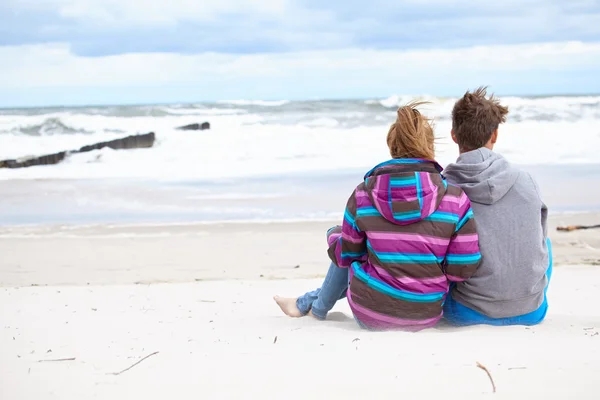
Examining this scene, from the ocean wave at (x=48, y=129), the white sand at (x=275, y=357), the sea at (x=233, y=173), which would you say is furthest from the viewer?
the ocean wave at (x=48, y=129)

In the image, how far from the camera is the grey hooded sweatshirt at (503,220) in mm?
2994

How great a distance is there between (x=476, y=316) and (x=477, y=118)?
0.91 m

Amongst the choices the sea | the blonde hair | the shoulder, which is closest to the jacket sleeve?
the blonde hair

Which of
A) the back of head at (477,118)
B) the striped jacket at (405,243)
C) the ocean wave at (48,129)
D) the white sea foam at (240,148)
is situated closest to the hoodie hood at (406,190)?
the striped jacket at (405,243)

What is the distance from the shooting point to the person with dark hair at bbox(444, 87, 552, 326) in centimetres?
300

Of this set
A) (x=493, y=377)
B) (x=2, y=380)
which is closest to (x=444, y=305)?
(x=493, y=377)

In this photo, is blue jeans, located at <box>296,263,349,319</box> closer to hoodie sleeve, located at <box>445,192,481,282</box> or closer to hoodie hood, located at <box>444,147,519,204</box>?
hoodie sleeve, located at <box>445,192,481,282</box>

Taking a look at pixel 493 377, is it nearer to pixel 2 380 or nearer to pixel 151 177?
pixel 2 380

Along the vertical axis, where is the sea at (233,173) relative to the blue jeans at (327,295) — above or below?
below

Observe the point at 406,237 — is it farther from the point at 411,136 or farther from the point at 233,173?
the point at 233,173

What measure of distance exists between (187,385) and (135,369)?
0.27m

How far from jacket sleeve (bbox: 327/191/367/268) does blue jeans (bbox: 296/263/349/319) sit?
0.45 feet

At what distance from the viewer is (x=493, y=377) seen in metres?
2.35

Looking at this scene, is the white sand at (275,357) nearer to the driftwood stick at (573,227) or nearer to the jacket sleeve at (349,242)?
the jacket sleeve at (349,242)
